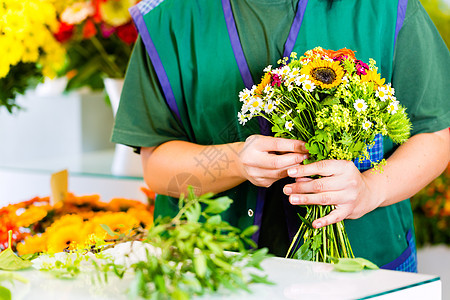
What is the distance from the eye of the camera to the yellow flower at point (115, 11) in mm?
1819

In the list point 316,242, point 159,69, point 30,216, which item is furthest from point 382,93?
point 30,216

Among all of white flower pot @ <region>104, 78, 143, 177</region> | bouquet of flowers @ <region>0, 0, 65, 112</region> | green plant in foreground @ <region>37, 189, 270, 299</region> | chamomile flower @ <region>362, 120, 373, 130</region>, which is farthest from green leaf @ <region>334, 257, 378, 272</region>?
white flower pot @ <region>104, 78, 143, 177</region>

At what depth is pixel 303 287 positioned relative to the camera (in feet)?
2.47

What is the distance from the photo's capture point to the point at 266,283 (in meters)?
0.74

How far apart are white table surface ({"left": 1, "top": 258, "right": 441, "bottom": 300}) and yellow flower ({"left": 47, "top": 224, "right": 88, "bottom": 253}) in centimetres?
39

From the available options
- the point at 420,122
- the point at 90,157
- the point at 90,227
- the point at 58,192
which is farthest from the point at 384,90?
the point at 90,157

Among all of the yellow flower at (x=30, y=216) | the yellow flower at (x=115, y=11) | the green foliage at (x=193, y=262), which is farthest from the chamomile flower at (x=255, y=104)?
the yellow flower at (x=115, y=11)

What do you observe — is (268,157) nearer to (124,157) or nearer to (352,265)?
(352,265)

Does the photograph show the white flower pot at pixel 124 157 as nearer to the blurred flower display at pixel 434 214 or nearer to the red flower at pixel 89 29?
the red flower at pixel 89 29

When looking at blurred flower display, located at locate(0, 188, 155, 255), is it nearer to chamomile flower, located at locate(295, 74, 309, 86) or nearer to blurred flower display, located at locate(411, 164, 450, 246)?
chamomile flower, located at locate(295, 74, 309, 86)

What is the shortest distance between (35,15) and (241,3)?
578 millimetres

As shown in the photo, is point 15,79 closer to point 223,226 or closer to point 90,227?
point 90,227

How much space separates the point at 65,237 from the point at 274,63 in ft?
1.80

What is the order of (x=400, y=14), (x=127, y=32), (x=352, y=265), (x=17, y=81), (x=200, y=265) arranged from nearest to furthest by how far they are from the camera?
1. (x=200, y=265)
2. (x=352, y=265)
3. (x=400, y=14)
4. (x=17, y=81)
5. (x=127, y=32)
